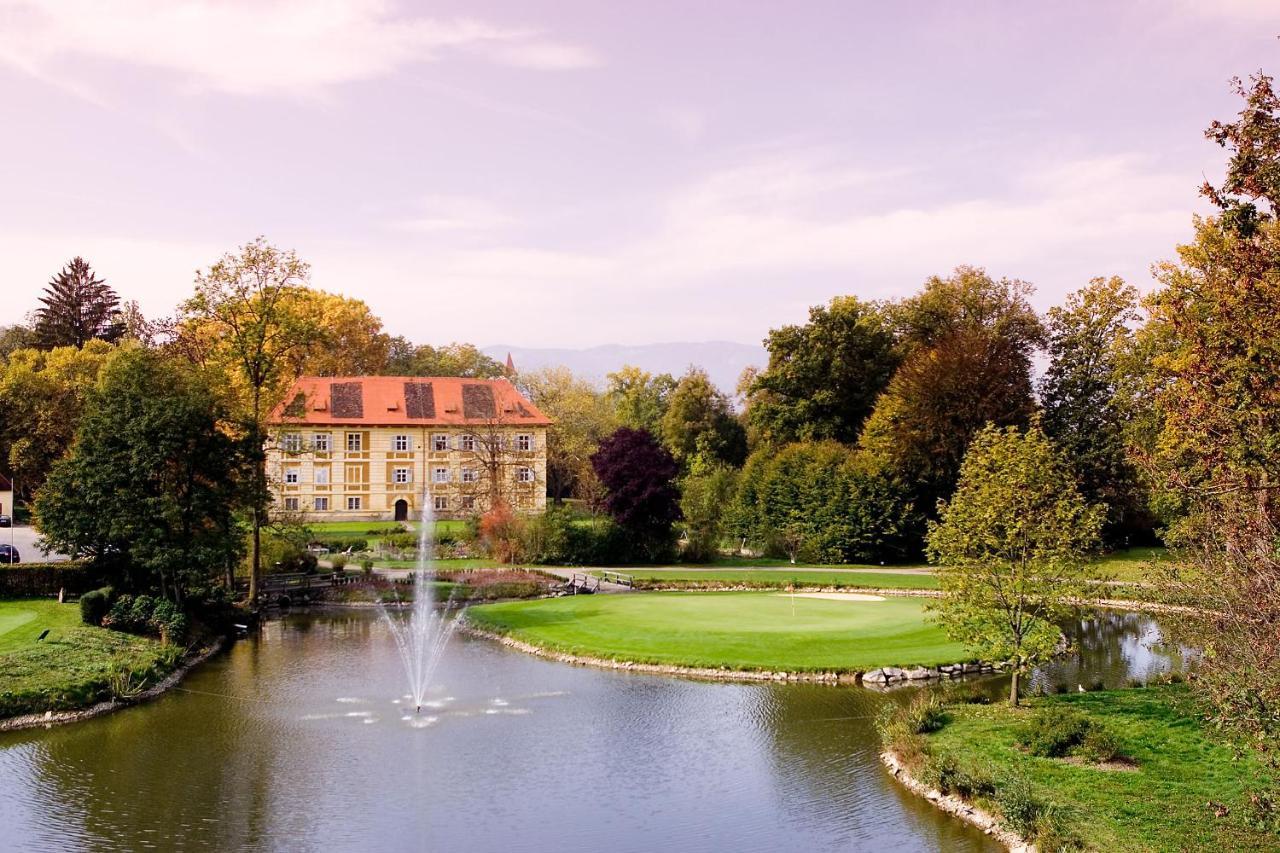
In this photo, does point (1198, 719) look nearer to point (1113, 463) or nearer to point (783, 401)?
point (1113, 463)

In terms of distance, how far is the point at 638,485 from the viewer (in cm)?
5084

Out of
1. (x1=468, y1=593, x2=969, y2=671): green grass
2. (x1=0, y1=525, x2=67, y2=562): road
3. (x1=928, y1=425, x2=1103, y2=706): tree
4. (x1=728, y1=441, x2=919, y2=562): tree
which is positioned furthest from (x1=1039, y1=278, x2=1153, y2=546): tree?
(x1=0, y1=525, x2=67, y2=562): road

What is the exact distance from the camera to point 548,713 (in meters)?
24.7

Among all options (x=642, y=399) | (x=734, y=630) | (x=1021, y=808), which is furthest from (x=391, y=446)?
(x=1021, y=808)

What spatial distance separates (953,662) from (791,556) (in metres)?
25.1

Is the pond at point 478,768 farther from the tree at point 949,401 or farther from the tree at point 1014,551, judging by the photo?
the tree at point 949,401

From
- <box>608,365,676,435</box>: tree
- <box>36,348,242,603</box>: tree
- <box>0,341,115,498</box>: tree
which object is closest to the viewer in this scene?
<box>36,348,242,603</box>: tree

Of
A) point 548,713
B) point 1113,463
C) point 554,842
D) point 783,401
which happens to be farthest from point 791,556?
point 554,842

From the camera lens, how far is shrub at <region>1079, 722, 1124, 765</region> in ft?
63.3

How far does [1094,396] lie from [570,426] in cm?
4500

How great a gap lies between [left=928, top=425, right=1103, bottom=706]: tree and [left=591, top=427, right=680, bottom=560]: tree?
90.0 ft

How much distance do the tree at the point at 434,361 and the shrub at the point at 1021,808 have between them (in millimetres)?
81652

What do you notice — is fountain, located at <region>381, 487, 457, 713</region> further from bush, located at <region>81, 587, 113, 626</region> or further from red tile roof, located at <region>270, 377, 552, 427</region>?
red tile roof, located at <region>270, 377, 552, 427</region>

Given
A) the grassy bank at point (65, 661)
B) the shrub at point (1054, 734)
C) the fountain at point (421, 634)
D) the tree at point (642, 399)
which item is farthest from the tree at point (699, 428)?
the shrub at point (1054, 734)
